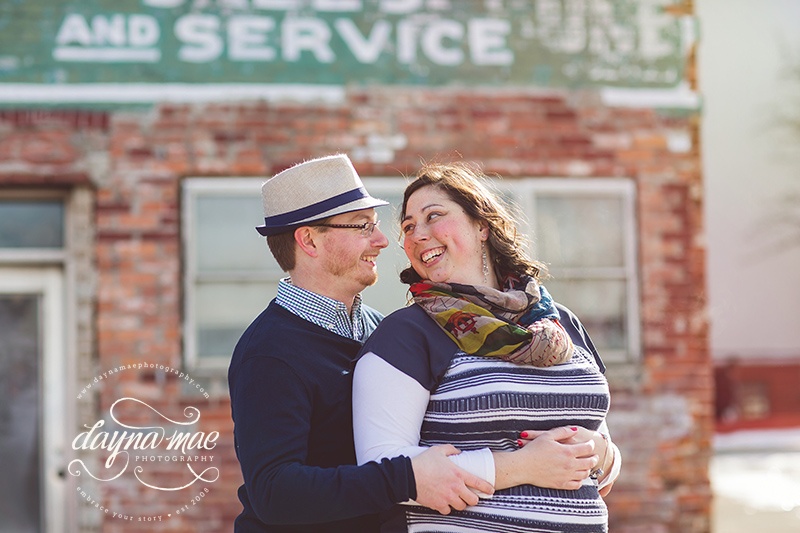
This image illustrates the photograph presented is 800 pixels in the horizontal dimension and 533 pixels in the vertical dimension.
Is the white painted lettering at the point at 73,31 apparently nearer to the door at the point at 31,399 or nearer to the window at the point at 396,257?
the window at the point at 396,257

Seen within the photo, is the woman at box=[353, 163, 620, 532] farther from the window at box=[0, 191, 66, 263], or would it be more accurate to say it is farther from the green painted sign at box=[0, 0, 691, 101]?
the window at box=[0, 191, 66, 263]

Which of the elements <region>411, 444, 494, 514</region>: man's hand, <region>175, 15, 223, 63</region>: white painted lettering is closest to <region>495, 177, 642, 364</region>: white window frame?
<region>175, 15, 223, 63</region>: white painted lettering

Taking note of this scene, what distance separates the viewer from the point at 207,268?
20.4 ft

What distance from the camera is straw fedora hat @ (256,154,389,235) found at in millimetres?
2793

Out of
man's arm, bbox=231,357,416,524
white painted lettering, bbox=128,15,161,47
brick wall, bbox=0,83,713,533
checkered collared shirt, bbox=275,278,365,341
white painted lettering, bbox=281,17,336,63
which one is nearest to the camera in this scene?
man's arm, bbox=231,357,416,524

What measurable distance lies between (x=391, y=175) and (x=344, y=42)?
959mm

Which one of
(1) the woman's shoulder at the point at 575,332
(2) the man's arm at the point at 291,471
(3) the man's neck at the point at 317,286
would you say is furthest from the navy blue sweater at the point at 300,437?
(1) the woman's shoulder at the point at 575,332

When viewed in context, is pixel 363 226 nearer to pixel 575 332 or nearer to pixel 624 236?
pixel 575 332

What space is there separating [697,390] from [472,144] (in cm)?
231

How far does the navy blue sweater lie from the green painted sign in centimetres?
384

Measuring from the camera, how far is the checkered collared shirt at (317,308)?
2.75m

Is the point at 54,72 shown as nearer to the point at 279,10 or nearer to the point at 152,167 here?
the point at 152,167

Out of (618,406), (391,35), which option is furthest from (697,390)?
(391,35)

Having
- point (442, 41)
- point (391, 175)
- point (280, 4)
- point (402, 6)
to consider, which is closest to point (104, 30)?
point (280, 4)
